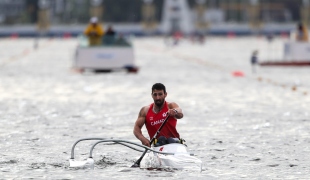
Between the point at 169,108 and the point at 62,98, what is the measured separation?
12275 mm

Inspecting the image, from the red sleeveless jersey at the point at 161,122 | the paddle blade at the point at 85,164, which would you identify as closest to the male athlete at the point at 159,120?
the red sleeveless jersey at the point at 161,122

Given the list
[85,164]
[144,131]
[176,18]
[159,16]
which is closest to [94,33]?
[144,131]

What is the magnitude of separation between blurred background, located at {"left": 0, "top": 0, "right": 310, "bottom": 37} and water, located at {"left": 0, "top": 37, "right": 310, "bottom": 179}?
4123 inches

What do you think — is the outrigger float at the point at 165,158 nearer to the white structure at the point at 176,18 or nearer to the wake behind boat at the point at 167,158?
the wake behind boat at the point at 167,158

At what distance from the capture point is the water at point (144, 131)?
12.2m

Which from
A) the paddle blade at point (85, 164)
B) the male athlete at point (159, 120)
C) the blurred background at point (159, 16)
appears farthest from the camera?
the blurred background at point (159, 16)

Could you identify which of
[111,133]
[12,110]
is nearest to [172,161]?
[111,133]

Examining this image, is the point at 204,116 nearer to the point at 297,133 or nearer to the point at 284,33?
the point at 297,133

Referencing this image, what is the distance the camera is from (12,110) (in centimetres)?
2050

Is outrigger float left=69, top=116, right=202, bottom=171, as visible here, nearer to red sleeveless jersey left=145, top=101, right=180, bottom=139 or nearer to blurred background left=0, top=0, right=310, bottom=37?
red sleeveless jersey left=145, top=101, right=180, bottom=139

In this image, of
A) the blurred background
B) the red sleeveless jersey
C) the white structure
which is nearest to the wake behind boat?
the red sleeveless jersey

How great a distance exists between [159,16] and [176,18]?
29594mm

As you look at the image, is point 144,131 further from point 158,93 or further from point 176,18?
point 176,18

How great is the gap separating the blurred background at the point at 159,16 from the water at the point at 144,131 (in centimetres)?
10473
